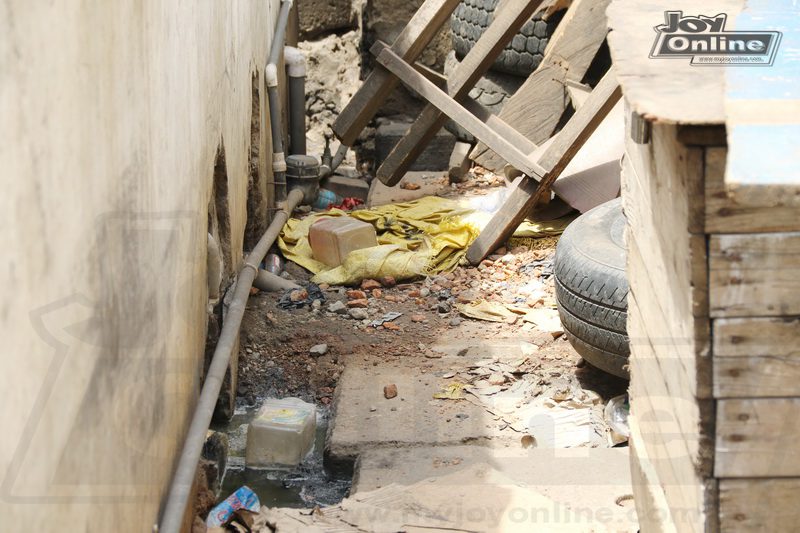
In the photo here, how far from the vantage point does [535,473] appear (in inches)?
170

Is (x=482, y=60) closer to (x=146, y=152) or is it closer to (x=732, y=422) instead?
(x=146, y=152)

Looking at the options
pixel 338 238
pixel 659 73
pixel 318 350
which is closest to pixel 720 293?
pixel 659 73

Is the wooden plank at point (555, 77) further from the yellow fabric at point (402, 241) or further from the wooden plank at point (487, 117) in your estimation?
the yellow fabric at point (402, 241)

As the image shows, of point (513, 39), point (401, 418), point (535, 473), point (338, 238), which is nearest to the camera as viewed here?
point (535, 473)

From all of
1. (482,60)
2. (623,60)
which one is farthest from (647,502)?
(482,60)

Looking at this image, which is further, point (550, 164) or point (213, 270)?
point (550, 164)

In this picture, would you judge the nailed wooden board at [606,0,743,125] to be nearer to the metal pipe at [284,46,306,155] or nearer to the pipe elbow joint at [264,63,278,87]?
the pipe elbow joint at [264,63,278,87]

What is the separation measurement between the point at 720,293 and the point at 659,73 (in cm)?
54

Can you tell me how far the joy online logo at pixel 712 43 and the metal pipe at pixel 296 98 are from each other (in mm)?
5919

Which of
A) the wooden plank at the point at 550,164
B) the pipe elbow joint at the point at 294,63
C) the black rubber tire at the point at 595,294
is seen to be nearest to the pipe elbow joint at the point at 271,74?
the pipe elbow joint at the point at 294,63

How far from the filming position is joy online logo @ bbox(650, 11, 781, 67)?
243cm

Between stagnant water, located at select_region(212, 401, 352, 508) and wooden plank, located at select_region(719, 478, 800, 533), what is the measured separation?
2.39 m

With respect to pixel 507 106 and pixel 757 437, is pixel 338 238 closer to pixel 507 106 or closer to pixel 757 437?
pixel 507 106

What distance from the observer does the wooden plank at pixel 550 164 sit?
258 inches
